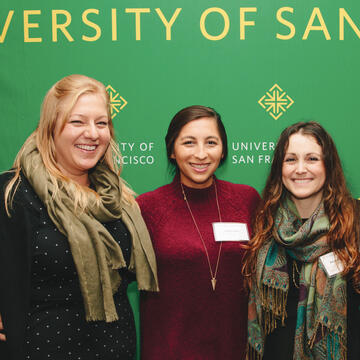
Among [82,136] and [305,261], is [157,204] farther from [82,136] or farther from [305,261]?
[305,261]

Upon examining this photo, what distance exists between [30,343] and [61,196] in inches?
22.5

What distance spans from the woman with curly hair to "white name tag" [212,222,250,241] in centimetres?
6

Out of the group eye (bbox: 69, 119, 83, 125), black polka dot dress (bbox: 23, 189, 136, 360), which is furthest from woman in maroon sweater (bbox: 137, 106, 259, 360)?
eye (bbox: 69, 119, 83, 125)

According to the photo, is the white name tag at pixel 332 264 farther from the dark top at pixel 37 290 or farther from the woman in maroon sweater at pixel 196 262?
the dark top at pixel 37 290

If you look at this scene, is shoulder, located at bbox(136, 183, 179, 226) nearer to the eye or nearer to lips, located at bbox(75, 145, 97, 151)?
lips, located at bbox(75, 145, 97, 151)

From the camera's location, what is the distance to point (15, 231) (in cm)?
149

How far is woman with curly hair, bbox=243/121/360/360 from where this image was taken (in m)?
1.78

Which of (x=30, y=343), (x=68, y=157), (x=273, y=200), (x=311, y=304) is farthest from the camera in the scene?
(x=273, y=200)

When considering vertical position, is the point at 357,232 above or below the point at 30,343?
above

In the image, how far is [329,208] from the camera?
72.7 inches

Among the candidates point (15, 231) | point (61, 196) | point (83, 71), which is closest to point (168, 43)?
point (83, 71)

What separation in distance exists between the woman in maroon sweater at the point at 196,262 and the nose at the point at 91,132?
52cm

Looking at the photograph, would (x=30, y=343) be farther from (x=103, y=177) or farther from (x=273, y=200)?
(x=273, y=200)

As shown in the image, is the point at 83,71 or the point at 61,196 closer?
the point at 61,196
